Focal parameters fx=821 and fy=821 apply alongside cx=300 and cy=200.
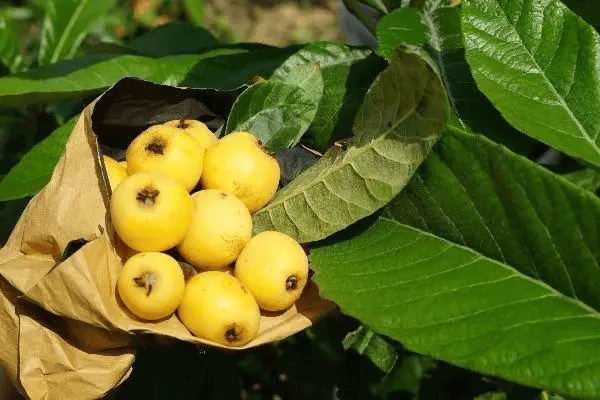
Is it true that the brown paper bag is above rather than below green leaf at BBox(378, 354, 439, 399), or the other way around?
above

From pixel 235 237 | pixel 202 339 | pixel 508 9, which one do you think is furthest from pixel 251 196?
pixel 508 9

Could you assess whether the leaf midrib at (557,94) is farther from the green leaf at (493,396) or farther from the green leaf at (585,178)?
the green leaf at (493,396)

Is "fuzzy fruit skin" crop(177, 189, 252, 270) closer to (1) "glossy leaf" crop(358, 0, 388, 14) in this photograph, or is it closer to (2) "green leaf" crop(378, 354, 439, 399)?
(1) "glossy leaf" crop(358, 0, 388, 14)

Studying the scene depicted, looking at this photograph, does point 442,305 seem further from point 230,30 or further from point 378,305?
point 230,30

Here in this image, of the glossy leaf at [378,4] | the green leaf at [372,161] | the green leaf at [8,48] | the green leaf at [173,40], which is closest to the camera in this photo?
the green leaf at [372,161]

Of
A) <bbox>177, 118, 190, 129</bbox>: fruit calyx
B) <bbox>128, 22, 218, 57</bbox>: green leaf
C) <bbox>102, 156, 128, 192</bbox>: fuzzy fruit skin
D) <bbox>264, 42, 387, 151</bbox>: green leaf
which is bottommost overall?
<bbox>128, 22, 218, 57</bbox>: green leaf

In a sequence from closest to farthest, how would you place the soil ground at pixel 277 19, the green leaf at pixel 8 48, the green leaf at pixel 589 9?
the green leaf at pixel 589 9, the green leaf at pixel 8 48, the soil ground at pixel 277 19

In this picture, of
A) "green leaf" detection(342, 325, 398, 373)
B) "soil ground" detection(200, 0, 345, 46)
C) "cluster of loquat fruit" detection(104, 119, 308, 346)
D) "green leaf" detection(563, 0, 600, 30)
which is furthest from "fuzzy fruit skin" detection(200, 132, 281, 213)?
"soil ground" detection(200, 0, 345, 46)

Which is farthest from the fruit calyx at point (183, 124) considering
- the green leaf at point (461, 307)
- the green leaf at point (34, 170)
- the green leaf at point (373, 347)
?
the green leaf at point (373, 347)

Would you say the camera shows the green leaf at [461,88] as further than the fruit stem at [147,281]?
Yes
